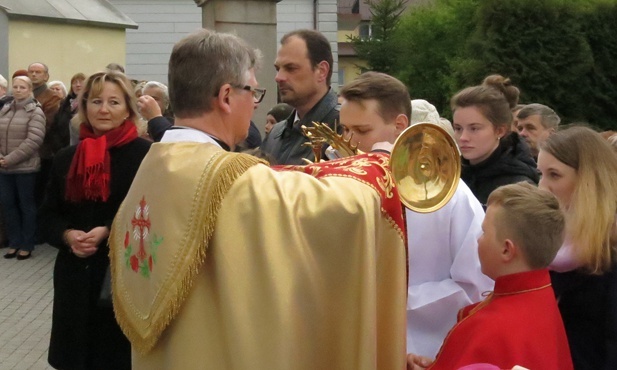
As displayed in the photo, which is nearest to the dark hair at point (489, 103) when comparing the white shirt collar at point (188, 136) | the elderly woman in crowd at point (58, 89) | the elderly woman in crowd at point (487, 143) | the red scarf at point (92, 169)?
the elderly woman in crowd at point (487, 143)

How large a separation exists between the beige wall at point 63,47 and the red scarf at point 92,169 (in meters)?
12.0

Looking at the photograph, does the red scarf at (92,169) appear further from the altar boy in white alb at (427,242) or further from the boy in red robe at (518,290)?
the boy in red robe at (518,290)

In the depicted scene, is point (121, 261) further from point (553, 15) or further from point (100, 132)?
point (553, 15)

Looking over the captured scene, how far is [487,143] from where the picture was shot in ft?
14.9

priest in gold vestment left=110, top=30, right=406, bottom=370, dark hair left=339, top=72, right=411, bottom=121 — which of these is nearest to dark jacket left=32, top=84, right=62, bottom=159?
dark hair left=339, top=72, right=411, bottom=121

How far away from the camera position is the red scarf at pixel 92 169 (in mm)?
4766

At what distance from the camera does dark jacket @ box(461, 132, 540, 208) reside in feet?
15.0

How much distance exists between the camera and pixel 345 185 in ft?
9.10

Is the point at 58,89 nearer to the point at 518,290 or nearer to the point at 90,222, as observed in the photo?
→ the point at 90,222

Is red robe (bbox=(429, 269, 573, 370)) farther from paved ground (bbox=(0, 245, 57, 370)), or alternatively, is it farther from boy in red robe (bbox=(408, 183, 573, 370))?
paved ground (bbox=(0, 245, 57, 370))

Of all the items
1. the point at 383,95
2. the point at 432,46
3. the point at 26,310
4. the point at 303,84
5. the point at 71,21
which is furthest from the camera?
the point at 432,46

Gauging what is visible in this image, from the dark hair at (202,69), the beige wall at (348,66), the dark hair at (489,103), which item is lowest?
the beige wall at (348,66)

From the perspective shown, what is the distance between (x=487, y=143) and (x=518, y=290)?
142 cm

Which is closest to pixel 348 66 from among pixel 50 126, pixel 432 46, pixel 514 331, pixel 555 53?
pixel 432 46
